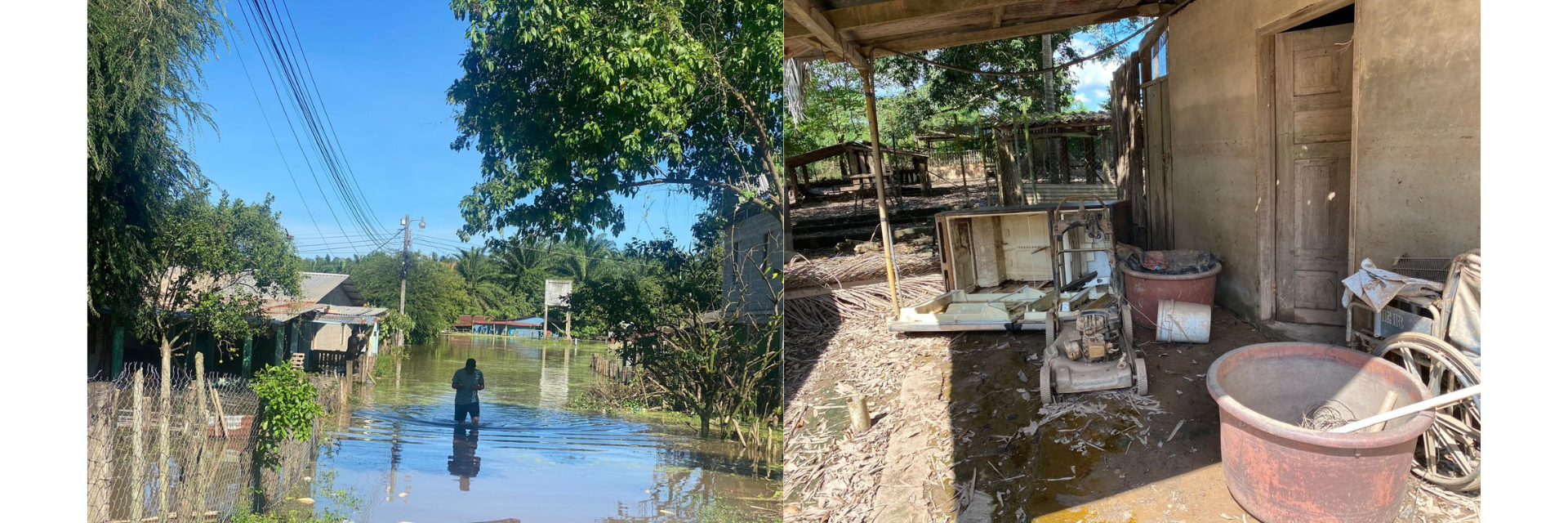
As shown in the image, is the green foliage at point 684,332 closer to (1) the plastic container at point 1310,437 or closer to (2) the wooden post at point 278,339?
(2) the wooden post at point 278,339

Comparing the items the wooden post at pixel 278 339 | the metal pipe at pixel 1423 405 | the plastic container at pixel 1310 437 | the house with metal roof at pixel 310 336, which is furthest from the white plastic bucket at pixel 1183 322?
the wooden post at pixel 278 339

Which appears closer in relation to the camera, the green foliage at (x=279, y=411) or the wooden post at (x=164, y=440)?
the wooden post at (x=164, y=440)

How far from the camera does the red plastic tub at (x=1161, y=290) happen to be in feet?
18.2

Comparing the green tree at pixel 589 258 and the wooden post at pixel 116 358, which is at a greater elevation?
the green tree at pixel 589 258

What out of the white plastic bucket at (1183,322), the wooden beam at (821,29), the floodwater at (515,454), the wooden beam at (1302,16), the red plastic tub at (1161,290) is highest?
the wooden beam at (821,29)

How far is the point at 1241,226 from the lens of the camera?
5762mm

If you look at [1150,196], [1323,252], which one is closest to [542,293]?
[1323,252]

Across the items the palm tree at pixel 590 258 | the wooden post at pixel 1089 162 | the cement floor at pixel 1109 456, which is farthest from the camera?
the wooden post at pixel 1089 162

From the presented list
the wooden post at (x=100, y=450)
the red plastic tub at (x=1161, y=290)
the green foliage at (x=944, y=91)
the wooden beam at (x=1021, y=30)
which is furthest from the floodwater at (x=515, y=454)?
the green foliage at (x=944, y=91)

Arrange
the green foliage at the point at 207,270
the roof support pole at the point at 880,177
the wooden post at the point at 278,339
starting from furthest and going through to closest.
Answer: the roof support pole at the point at 880,177 < the wooden post at the point at 278,339 < the green foliage at the point at 207,270

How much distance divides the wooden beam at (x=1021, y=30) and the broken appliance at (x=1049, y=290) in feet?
5.53

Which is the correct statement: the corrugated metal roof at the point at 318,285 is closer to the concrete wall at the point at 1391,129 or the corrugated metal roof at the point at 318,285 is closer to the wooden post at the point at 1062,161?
the concrete wall at the point at 1391,129

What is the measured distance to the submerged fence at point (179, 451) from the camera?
4254mm

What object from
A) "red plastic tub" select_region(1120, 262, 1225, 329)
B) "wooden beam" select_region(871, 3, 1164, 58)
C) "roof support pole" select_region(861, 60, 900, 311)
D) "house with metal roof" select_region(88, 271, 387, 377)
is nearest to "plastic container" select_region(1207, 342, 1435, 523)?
"red plastic tub" select_region(1120, 262, 1225, 329)
